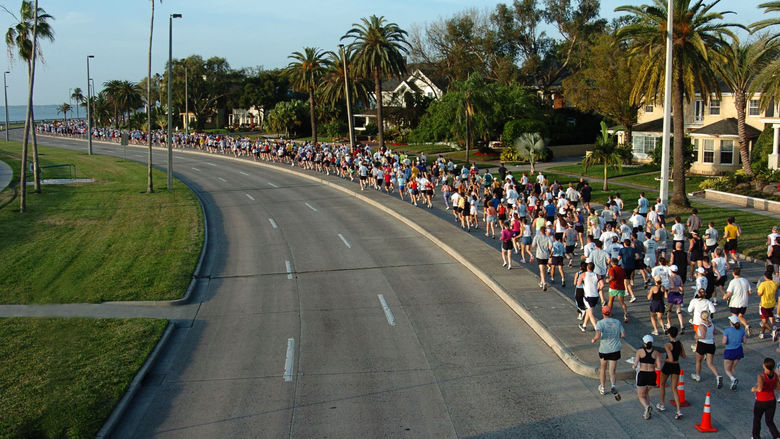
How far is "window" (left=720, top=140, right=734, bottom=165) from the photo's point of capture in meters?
42.1

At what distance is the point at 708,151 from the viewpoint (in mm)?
42844

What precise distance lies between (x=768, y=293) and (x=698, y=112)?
123ft

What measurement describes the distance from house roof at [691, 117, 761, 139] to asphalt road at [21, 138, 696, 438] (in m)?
27.5

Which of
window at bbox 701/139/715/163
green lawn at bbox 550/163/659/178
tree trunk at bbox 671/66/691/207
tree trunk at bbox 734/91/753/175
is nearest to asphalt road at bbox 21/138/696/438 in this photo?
tree trunk at bbox 671/66/691/207

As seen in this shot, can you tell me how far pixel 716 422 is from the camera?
1056 centimetres

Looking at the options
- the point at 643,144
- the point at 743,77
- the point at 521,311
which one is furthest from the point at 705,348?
the point at 643,144

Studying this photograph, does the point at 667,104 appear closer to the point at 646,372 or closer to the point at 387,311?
the point at 387,311

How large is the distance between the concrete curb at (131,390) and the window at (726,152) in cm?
3754

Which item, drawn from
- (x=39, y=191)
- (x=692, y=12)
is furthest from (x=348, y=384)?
(x=39, y=191)

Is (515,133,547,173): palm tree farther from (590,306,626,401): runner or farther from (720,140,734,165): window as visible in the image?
(590,306,626,401): runner

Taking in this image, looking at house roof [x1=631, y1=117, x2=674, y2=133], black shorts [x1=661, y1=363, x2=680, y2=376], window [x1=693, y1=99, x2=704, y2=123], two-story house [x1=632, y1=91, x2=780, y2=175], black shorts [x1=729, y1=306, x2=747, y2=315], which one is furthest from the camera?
house roof [x1=631, y1=117, x2=674, y2=133]

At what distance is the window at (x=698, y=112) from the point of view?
47188 millimetres

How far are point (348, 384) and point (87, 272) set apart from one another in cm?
1149

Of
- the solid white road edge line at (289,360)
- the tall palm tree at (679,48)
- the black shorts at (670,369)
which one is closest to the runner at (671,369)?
the black shorts at (670,369)
